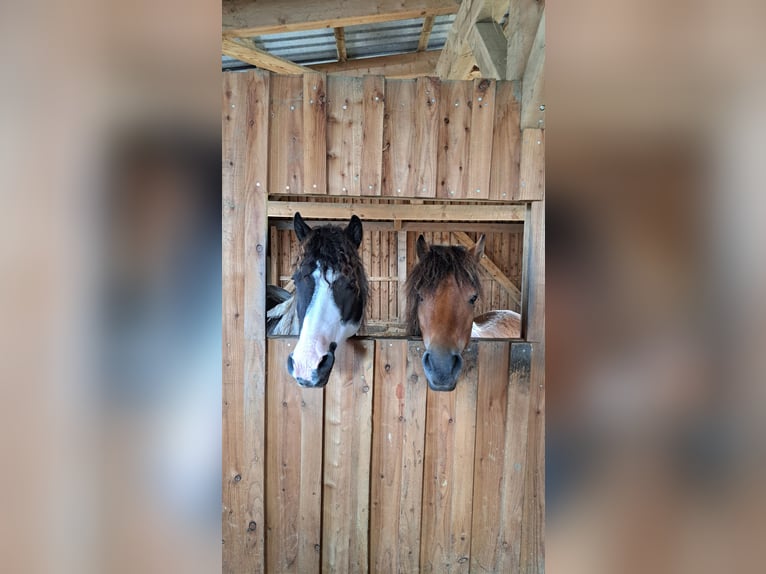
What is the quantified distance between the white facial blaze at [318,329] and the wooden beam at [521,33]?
1098 mm

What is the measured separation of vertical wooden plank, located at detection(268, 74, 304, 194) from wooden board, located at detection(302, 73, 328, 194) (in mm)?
20

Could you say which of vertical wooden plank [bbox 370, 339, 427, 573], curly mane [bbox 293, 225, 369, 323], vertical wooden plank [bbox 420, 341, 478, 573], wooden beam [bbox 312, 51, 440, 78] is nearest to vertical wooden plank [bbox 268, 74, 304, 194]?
curly mane [bbox 293, 225, 369, 323]

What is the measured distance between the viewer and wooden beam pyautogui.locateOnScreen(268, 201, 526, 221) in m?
2.34

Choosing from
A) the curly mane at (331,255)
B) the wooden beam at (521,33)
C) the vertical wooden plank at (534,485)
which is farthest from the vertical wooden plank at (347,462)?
the wooden beam at (521,33)

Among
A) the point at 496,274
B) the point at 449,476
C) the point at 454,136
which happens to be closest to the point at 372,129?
the point at 454,136

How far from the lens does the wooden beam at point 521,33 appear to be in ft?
4.39

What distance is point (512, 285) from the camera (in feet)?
20.0

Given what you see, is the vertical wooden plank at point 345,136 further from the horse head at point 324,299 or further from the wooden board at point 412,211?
the wooden board at point 412,211
